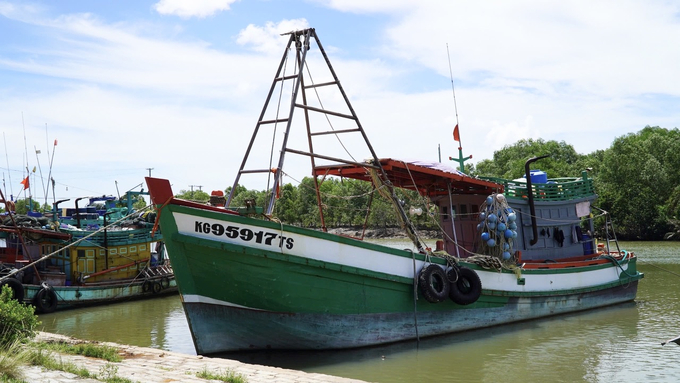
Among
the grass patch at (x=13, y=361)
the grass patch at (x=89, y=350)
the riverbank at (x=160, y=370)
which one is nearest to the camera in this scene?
the grass patch at (x=13, y=361)

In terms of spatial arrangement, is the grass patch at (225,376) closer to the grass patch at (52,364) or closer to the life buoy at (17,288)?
the grass patch at (52,364)

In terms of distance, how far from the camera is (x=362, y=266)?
12.5m

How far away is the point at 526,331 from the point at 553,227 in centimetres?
421

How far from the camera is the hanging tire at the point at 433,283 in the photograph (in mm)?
13273

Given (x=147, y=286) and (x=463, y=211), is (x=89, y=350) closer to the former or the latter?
(x=463, y=211)

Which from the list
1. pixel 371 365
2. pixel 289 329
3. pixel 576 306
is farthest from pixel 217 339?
pixel 576 306

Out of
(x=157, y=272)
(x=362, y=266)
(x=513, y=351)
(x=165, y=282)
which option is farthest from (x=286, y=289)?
(x=157, y=272)

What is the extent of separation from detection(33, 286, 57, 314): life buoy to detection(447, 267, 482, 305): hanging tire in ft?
49.8

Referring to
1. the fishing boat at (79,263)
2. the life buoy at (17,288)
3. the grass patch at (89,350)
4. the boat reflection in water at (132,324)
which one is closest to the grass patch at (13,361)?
the grass patch at (89,350)

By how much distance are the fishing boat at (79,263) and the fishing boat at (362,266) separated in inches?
498

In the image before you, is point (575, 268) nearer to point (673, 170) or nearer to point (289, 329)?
point (289, 329)

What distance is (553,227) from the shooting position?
18.2m

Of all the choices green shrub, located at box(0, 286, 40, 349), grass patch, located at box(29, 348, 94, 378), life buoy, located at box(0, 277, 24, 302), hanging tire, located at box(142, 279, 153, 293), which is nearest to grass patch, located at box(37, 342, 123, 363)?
green shrub, located at box(0, 286, 40, 349)

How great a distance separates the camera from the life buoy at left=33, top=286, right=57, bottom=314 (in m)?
21.3
